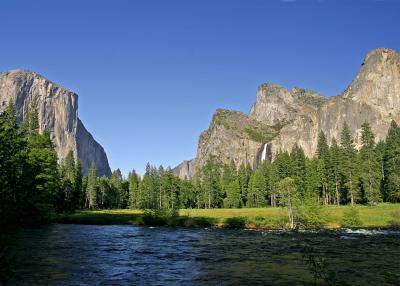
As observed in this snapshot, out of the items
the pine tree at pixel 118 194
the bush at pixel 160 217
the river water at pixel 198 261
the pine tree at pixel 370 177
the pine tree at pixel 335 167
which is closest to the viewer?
the river water at pixel 198 261

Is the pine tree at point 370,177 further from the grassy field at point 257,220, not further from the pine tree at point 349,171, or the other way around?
the grassy field at point 257,220

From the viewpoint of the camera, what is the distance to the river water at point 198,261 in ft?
67.6

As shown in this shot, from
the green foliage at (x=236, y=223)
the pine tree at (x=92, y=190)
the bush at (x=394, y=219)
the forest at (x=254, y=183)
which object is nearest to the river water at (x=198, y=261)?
the forest at (x=254, y=183)

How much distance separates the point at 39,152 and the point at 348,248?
2041 inches

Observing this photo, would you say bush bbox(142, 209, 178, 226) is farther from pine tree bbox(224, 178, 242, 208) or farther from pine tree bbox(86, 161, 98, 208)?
pine tree bbox(86, 161, 98, 208)

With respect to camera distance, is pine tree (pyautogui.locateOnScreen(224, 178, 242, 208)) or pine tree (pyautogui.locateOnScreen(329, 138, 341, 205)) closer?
pine tree (pyautogui.locateOnScreen(329, 138, 341, 205))

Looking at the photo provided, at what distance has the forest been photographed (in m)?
65.7

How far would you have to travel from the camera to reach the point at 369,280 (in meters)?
20.4

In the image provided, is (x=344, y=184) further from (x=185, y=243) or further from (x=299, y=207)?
(x=185, y=243)

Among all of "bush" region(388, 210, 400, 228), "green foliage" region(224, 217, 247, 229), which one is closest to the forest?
"green foliage" region(224, 217, 247, 229)

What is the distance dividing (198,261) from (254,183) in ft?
337

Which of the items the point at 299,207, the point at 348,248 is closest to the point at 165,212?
the point at 299,207

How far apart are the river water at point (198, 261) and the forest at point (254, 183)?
26.1ft

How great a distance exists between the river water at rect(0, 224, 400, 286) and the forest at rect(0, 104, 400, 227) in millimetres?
7967
